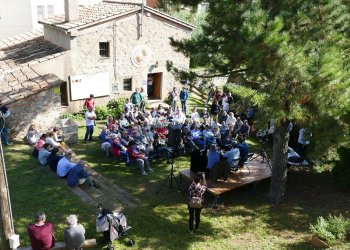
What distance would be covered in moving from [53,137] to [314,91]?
10.0m

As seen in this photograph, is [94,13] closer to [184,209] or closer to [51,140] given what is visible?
[51,140]

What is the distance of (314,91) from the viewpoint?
8.55 m

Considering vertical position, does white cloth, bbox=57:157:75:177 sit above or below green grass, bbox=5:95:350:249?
above

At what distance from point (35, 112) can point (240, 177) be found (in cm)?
944

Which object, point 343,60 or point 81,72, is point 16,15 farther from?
point 343,60

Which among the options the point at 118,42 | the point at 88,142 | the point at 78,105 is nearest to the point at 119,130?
the point at 88,142

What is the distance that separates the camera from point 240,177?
1266 cm

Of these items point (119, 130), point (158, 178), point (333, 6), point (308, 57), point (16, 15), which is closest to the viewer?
point (308, 57)

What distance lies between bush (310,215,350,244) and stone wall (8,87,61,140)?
471 inches

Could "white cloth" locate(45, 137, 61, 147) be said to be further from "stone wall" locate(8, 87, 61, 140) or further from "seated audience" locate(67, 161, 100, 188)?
"stone wall" locate(8, 87, 61, 140)

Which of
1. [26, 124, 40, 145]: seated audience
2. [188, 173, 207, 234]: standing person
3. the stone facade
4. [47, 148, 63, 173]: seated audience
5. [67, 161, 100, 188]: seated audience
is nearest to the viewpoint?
[188, 173, 207, 234]: standing person

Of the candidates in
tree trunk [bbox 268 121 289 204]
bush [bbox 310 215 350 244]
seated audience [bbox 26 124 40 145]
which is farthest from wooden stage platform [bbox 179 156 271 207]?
seated audience [bbox 26 124 40 145]

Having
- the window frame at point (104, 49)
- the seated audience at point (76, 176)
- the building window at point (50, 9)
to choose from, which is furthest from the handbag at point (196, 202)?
the building window at point (50, 9)

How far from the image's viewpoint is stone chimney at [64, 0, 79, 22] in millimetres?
19625
